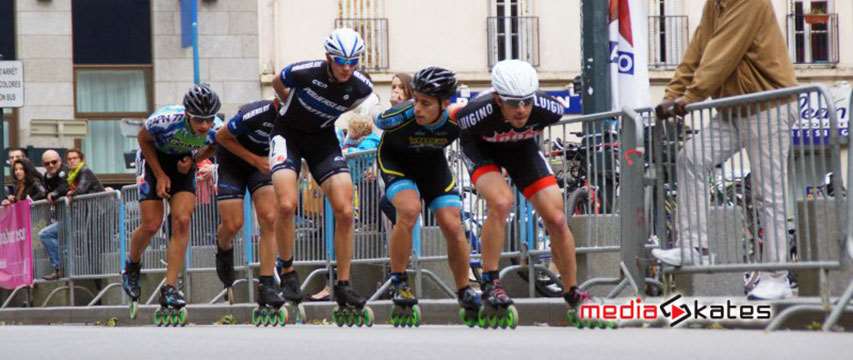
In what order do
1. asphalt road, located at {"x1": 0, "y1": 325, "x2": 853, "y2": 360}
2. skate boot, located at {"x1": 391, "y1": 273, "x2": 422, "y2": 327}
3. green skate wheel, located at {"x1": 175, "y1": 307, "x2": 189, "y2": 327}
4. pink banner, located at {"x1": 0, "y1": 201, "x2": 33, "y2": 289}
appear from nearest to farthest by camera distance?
asphalt road, located at {"x1": 0, "y1": 325, "x2": 853, "y2": 360} < skate boot, located at {"x1": 391, "y1": 273, "x2": 422, "y2": 327} < green skate wheel, located at {"x1": 175, "y1": 307, "x2": 189, "y2": 327} < pink banner, located at {"x1": 0, "y1": 201, "x2": 33, "y2": 289}

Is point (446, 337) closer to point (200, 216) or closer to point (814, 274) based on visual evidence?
point (814, 274)

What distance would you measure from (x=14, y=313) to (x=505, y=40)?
19.5 m

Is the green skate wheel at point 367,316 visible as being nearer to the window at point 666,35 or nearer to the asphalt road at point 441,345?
the asphalt road at point 441,345

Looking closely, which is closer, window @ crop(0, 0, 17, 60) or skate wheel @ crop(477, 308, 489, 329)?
skate wheel @ crop(477, 308, 489, 329)

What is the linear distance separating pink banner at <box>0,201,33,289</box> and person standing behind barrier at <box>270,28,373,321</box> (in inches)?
363

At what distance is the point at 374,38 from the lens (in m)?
39.6

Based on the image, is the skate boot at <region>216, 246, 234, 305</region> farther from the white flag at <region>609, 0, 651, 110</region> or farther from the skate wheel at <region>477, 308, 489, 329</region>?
the skate wheel at <region>477, 308, 489, 329</region>

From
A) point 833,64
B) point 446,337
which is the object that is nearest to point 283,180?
point 446,337

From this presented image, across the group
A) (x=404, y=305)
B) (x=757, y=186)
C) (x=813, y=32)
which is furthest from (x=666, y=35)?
(x=757, y=186)

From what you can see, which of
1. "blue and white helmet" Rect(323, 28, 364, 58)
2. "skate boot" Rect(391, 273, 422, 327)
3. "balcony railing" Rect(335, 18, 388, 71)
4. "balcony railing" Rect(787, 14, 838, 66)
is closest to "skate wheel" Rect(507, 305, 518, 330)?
"skate boot" Rect(391, 273, 422, 327)

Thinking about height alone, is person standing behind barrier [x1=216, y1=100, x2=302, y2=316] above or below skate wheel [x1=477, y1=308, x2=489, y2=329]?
above

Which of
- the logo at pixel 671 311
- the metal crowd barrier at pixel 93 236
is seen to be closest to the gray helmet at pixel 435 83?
the logo at pixel 671 311

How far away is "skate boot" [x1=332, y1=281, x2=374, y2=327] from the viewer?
12.9 m

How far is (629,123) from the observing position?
497 inches
